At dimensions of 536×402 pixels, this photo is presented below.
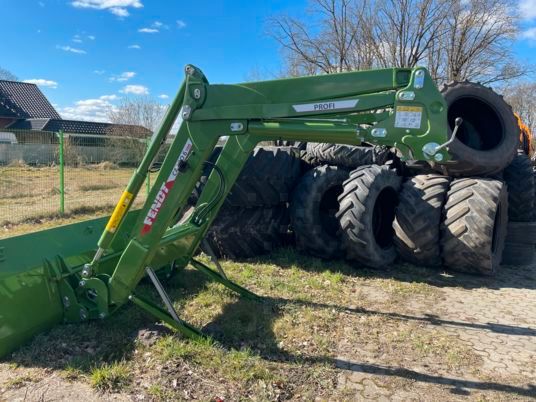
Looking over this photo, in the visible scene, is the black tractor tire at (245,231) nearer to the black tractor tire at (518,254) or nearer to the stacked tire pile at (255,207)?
the stacked tire pile at (255,207)

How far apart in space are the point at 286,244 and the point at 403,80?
3.90 m

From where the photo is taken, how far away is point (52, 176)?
11953 mm

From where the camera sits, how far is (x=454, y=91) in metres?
6.15

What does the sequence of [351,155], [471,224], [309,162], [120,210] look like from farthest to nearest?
[309,162], [351,155], [471,224], [120,210]

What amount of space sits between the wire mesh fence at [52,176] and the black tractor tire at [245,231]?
14.8ft

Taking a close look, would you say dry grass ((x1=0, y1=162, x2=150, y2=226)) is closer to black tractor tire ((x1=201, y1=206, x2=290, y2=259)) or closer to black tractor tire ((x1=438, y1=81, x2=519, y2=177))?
black tractor tire ((x1=201, y1=206, x2=290, y2=259))

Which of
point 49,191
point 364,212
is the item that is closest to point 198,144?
point 364,212

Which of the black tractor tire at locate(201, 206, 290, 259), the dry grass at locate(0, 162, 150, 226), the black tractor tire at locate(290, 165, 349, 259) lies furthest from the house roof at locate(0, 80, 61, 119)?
the black tractor tire at locate(290, 165, 349, 259)

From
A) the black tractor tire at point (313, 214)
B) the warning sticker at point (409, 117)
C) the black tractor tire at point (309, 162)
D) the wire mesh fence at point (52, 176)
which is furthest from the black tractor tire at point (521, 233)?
the wire mesh fence at point (52, 176)

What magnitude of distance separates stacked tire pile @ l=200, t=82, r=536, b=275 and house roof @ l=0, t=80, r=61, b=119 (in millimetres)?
32266

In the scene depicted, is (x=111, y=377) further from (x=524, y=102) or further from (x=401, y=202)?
(x=524, y=102)

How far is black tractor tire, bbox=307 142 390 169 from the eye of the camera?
6684mm

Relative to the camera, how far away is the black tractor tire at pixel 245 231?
608cm

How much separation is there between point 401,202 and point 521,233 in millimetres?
2257
